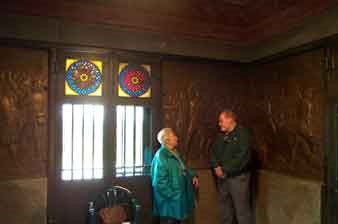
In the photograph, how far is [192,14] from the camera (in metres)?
3.78

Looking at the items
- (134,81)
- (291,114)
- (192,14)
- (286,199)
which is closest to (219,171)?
(286,199)

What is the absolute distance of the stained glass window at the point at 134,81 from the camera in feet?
12.2

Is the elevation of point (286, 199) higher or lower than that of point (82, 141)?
lower

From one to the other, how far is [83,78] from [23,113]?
70 cm

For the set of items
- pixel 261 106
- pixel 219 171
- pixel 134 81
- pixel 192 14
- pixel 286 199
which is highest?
pixel 192 14

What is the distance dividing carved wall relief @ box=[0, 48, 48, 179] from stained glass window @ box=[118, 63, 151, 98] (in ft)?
2.63

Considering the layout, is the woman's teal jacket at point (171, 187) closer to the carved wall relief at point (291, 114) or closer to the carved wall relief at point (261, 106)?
the carved wall relief at point (261, 106)

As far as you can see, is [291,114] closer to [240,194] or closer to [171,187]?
[240,194]

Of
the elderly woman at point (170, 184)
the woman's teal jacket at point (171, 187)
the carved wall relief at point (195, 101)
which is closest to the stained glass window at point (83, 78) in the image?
the carved wall relief at point (195, 101)

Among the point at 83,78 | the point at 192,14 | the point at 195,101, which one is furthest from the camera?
the point at 195,101

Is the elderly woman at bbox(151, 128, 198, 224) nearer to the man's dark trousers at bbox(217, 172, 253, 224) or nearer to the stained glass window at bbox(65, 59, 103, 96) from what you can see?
the man's dark trousers at bbox(217, 172, 253, 224)

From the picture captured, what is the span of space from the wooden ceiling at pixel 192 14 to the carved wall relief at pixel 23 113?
1.60 feet

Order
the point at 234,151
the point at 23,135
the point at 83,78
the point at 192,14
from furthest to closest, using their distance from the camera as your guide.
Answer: the point at 192,14 < the point at 234,151 < the point at 83,78 < the point at 23,135

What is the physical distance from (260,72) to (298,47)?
730mm
